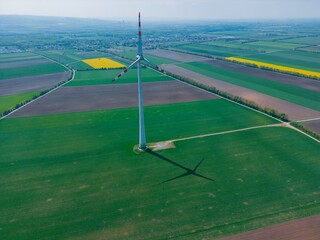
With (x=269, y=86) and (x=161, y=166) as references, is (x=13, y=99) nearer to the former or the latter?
(x=161, y=166)

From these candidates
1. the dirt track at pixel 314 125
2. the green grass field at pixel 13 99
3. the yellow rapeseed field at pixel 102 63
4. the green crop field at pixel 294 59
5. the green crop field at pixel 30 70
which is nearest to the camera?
the dirt track at pixel 314 125

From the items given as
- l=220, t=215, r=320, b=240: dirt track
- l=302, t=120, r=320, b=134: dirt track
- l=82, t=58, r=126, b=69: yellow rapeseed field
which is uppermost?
l=82, t=58, r=126, b=69: yellow rapeseed field

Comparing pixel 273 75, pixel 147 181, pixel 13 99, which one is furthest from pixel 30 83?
pixel 273 75

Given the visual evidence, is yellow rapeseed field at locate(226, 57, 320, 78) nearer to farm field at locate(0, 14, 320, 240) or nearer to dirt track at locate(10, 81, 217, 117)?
farm field at locate(0, 14, 320, 240)

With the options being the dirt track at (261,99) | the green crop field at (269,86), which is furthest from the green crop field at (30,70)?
the green crop field at (269,86)

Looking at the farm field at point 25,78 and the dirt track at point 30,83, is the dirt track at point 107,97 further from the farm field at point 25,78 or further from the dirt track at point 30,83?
the dirt track at point 30,83

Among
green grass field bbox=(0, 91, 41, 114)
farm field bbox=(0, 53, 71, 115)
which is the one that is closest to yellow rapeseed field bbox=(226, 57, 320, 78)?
farm field bbox=(0, 53, 71, 115)

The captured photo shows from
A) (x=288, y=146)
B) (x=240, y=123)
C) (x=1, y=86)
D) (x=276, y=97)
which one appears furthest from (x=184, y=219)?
(x=1, y=86)
